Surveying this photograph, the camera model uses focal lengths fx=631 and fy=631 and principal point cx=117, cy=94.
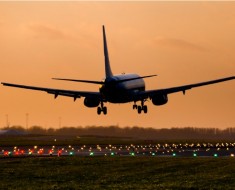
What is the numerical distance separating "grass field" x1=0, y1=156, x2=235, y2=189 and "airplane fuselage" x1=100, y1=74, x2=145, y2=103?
22.2 meters

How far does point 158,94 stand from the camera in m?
90.9

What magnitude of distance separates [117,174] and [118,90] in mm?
39792

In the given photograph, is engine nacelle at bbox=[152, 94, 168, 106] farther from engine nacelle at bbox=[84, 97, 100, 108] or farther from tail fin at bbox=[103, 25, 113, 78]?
engine nacelle at bbox=[84, 97, 100, 108]

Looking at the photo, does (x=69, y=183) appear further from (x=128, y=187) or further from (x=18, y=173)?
(x=18, y=173)

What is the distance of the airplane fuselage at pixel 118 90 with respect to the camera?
85.1m

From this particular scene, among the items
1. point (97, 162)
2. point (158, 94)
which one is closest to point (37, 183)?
point (97, 162)

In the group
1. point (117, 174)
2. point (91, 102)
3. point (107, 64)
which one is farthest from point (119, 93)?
point (117, 174)

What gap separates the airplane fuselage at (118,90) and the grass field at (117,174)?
22.2 m

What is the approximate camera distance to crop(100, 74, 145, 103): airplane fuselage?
85.1 metres

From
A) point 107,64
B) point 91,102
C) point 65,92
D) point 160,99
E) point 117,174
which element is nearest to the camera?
point 117,174

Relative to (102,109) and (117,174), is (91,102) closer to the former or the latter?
(102,109)

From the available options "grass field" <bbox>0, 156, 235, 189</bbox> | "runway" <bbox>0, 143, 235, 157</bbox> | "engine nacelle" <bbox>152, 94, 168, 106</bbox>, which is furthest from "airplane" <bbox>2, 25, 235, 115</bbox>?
"grass field" <bbox>0, 156, 235, 189</bbox>

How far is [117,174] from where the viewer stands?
4706 cm

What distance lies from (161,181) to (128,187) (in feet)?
15.5
